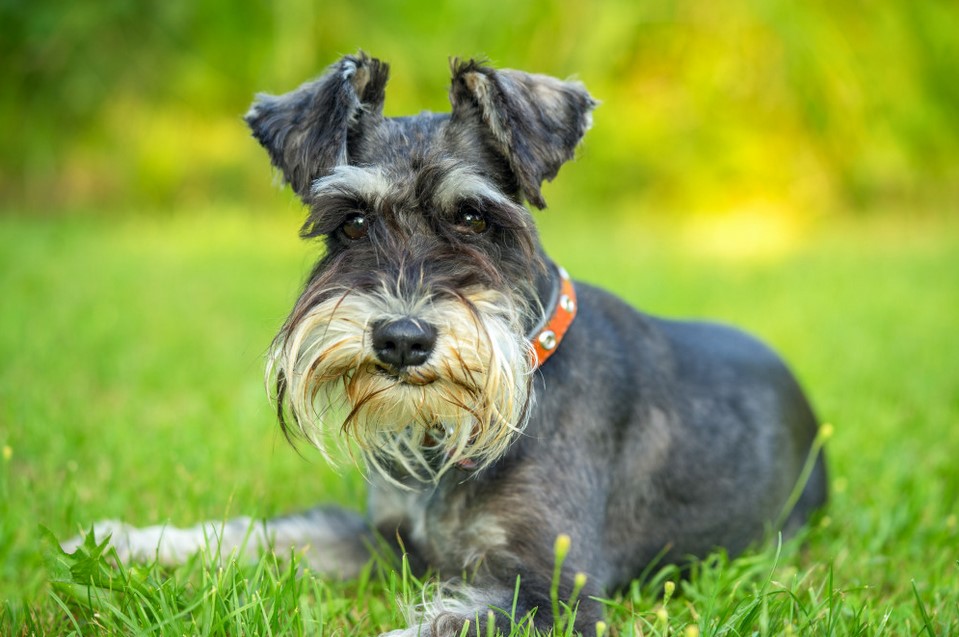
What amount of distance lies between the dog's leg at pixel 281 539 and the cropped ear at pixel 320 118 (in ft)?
4.06

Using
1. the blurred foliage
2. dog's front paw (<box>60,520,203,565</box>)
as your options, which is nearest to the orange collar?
dog's front paw (<box>60,520,203,565</box>)

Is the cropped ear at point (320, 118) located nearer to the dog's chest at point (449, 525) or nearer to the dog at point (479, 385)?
the dog at point (479, 385)

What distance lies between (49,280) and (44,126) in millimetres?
4522

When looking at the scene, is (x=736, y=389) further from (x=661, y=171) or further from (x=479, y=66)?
(x=661, y=171)

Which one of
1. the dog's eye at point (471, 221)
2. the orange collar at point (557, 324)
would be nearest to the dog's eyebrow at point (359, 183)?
the dog's eye at point (471, 221)

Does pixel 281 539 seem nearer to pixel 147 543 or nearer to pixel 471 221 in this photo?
pixel 147 543

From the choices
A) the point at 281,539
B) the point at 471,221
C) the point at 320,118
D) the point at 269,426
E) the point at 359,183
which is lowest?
the point at 281,539

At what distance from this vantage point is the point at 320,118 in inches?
115

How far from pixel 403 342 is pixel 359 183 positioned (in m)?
0.58

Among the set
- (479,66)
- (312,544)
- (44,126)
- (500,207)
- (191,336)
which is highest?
(44,126)

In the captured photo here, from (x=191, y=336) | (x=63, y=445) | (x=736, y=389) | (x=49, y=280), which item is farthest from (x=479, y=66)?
(x=49, y=280)

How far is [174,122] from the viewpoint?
→ 11688mm

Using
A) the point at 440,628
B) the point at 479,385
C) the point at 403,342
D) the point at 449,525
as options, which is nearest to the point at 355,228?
the point at 403,342

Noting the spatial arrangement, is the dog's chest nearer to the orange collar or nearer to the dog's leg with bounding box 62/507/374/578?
the dog's leg with bounding box 62/507/374/578
